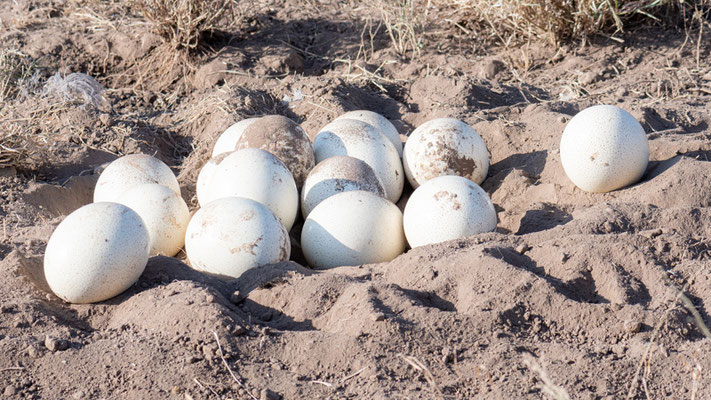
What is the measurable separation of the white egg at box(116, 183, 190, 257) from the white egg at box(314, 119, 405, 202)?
44.6 inches

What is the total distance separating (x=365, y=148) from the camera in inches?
206

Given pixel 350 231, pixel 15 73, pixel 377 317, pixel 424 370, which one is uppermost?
pixel 424 370

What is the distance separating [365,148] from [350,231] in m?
0.95

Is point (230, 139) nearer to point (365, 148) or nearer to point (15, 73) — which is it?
point (365, 148)

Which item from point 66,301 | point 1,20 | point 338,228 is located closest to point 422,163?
point 338,228

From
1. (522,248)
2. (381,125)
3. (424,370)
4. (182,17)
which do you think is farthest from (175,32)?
(424,370)

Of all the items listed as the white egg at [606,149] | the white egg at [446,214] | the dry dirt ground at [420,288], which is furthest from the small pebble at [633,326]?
the white egg at [606,149]

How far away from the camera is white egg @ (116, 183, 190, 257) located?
4609 millimetres

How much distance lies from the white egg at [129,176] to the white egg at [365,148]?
107 cm

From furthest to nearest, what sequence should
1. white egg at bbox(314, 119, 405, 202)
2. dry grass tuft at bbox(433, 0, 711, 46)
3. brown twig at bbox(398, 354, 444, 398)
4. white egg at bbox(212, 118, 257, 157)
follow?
dry grass tuft at bbox(433, 0, 711, 46) → white egg at bbox(212, 118, 257, 157) → white egg at bbox(314, 119, 405, 202) → brown twig at bbox(398, 354, 444, 398)

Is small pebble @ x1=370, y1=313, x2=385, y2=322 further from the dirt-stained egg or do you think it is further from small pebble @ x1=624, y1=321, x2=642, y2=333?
the dirt-stained egg

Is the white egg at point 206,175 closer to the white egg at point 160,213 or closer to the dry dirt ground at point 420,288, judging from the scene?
the white egg at point 160,213

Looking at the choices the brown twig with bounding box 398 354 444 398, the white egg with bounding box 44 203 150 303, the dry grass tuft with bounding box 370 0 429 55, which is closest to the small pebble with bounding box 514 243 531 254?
the brown twig with bounding box 398 354 444 398

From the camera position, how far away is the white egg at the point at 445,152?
17.4 ft
